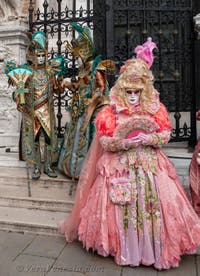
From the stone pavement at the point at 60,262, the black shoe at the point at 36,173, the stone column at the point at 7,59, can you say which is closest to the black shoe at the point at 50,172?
the black shoe at the point at 36,173

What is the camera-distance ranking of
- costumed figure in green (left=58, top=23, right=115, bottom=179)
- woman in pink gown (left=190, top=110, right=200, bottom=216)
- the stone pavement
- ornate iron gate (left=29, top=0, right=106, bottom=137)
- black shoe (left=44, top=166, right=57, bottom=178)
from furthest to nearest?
ornate iron gate (left=29, top=0, right=106, bottom=137)
black shoe (left=44, top=166, right=57, bottom=178)
costumed figure in green (left=58, top=23, right=115, bottom=179)
woman in pink gown (left=190, top=110, right=200, bottom=216)
the stone pavement

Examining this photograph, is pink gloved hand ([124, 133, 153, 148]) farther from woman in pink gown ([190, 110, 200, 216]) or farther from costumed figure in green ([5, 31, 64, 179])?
costumed figure in green ([5, 31, 64, 179])

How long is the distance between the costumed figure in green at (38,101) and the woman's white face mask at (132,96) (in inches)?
66.7

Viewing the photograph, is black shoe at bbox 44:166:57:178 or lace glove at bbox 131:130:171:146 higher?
lace glove at bbox 131:130:171:146

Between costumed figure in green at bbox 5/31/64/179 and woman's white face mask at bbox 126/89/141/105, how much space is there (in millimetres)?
1693

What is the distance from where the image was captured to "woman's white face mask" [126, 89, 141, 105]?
3.12 meters

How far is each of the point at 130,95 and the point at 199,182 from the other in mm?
1187

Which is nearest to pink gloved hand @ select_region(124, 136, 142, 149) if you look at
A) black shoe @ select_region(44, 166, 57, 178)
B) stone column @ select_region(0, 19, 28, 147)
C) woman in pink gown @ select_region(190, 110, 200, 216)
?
woman in pink gown @ select_region(190, 110, 200, 216)

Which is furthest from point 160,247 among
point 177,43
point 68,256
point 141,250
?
point 177,43

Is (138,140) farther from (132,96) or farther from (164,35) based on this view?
(164,35)

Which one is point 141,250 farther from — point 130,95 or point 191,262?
point 130,95

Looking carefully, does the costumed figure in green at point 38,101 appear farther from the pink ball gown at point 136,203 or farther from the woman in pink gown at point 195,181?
the woman in pink gown at point 195,181

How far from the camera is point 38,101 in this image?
14.8ft

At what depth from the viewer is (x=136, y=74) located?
307 cm
